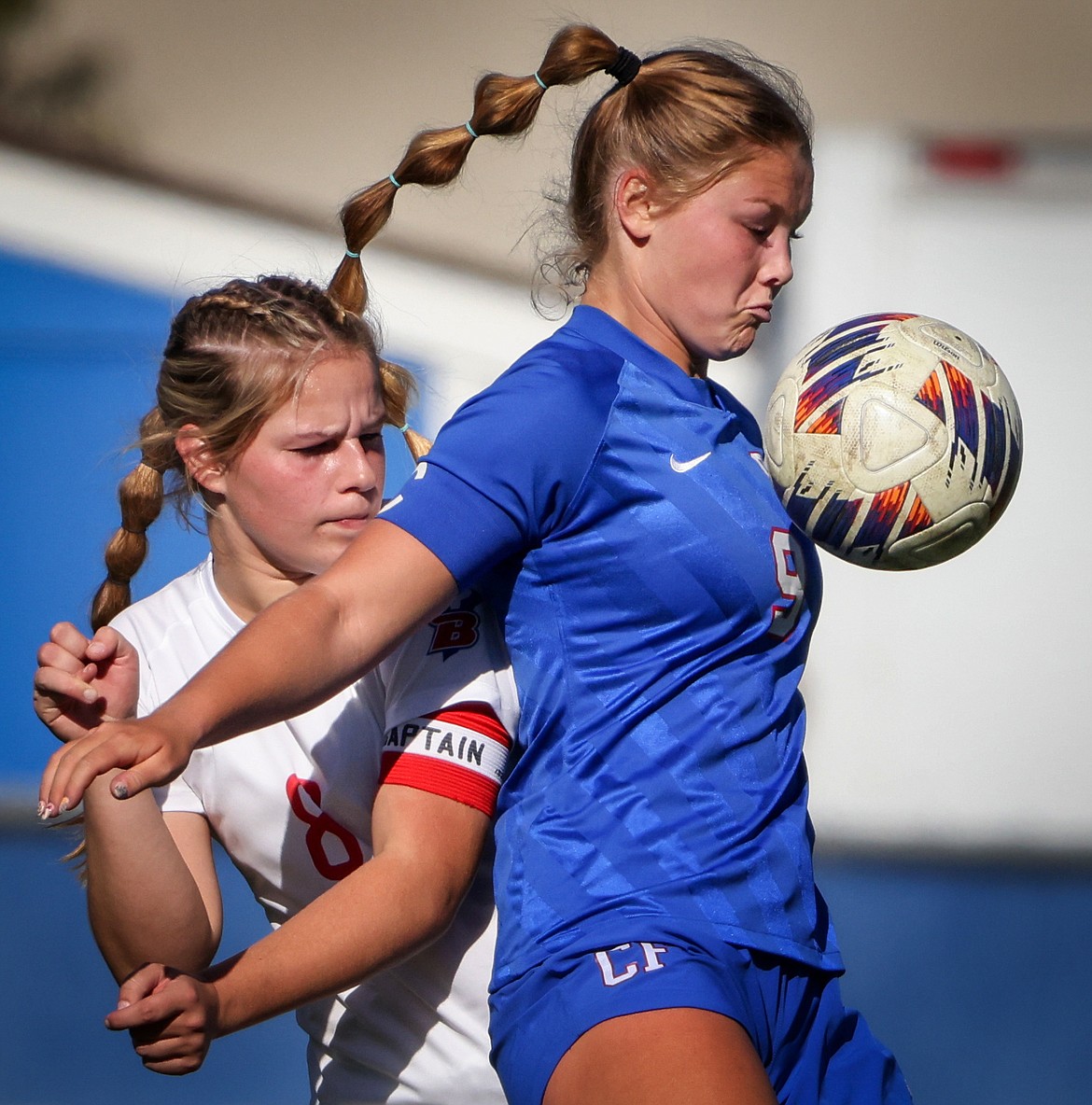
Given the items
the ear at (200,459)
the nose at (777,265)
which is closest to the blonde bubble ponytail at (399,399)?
the ear at (200,459)

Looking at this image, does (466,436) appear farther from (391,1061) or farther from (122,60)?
(122,60)

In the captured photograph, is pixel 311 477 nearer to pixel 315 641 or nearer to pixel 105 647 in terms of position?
pixel 105 647

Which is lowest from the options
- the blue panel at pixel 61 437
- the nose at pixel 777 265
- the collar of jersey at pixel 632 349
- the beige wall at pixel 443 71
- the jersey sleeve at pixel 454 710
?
the jersey sleeve at pixel 454 710

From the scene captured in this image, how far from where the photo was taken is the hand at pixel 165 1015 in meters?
1.34

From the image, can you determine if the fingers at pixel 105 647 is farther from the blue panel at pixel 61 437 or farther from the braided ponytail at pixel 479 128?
the blue panel at pixel 61 437

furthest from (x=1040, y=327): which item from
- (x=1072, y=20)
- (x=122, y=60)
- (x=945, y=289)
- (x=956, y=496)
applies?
(x=956, y=496)

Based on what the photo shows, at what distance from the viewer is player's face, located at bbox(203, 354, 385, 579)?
1.83 metres

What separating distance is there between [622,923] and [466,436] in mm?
561

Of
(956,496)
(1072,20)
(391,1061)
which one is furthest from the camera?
(1072,20)

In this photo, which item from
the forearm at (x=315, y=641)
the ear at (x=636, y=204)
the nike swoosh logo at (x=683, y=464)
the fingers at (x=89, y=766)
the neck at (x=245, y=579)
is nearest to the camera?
the fingers at (x=89, y=766)

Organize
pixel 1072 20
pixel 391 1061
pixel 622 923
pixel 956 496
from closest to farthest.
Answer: pixel 622 923, pixel 956 496, pixel 391 1061, pixel 1072 20

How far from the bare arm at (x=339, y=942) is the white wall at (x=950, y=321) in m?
3.65

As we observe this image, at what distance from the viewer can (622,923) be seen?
146 cm

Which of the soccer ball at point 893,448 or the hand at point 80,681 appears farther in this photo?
the soccer ball at point 893,448
